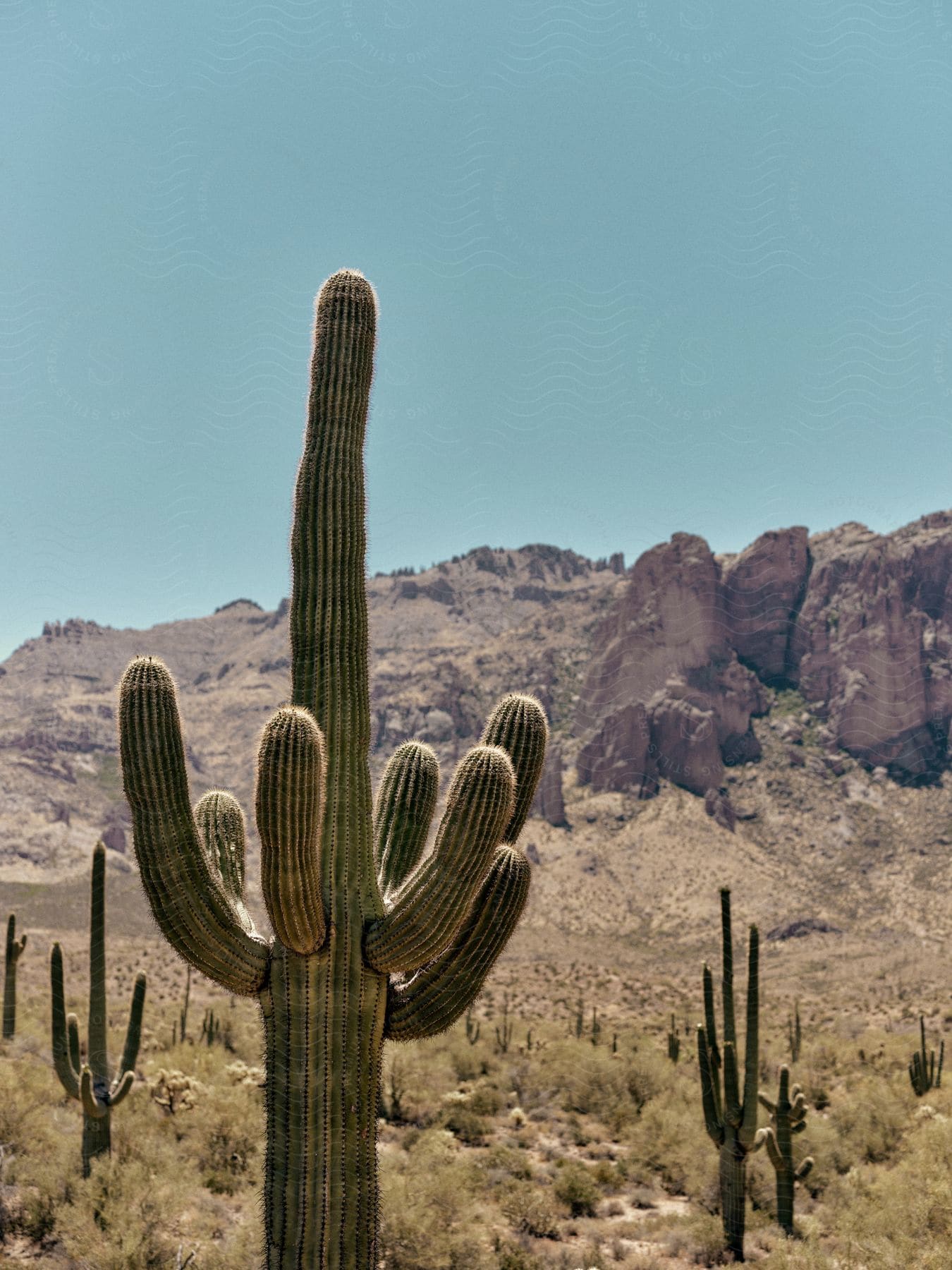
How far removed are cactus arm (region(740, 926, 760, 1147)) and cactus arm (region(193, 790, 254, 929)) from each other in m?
8.67

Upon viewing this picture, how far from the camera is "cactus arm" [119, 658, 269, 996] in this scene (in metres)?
6.45

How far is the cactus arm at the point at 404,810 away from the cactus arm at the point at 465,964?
0.69 m

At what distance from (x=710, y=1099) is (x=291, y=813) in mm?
10989

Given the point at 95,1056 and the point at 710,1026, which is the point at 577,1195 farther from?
the point at 95,1056

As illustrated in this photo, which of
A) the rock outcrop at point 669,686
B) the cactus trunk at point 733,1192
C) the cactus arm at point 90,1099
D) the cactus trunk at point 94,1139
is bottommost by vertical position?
the cactus trunk at point 733,1192

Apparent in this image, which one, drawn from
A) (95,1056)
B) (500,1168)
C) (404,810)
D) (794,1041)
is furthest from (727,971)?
(794,1041)

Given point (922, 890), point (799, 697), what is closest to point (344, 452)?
point (922, 890)

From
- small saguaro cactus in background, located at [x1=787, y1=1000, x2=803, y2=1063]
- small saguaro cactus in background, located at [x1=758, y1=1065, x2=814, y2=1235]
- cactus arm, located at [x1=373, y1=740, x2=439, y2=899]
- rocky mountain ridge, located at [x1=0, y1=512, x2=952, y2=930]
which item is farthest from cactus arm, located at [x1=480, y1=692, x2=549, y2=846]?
rocky mountain ridge, located at [x1=0, y1=512, x2=952, y2=930]

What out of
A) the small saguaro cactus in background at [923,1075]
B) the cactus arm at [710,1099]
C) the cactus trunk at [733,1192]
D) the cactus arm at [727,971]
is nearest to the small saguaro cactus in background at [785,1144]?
the cactus trunk at [733,1192]

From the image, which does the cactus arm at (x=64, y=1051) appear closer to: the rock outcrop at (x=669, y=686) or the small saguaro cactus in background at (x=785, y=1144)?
the small saguaro cactus in background at (x=785, y=1144)

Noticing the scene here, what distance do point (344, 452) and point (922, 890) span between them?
75.7 m

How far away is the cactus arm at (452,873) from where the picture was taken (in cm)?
635

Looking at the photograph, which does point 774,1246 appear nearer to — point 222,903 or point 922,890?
point 222,903

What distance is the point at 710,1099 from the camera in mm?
14086
